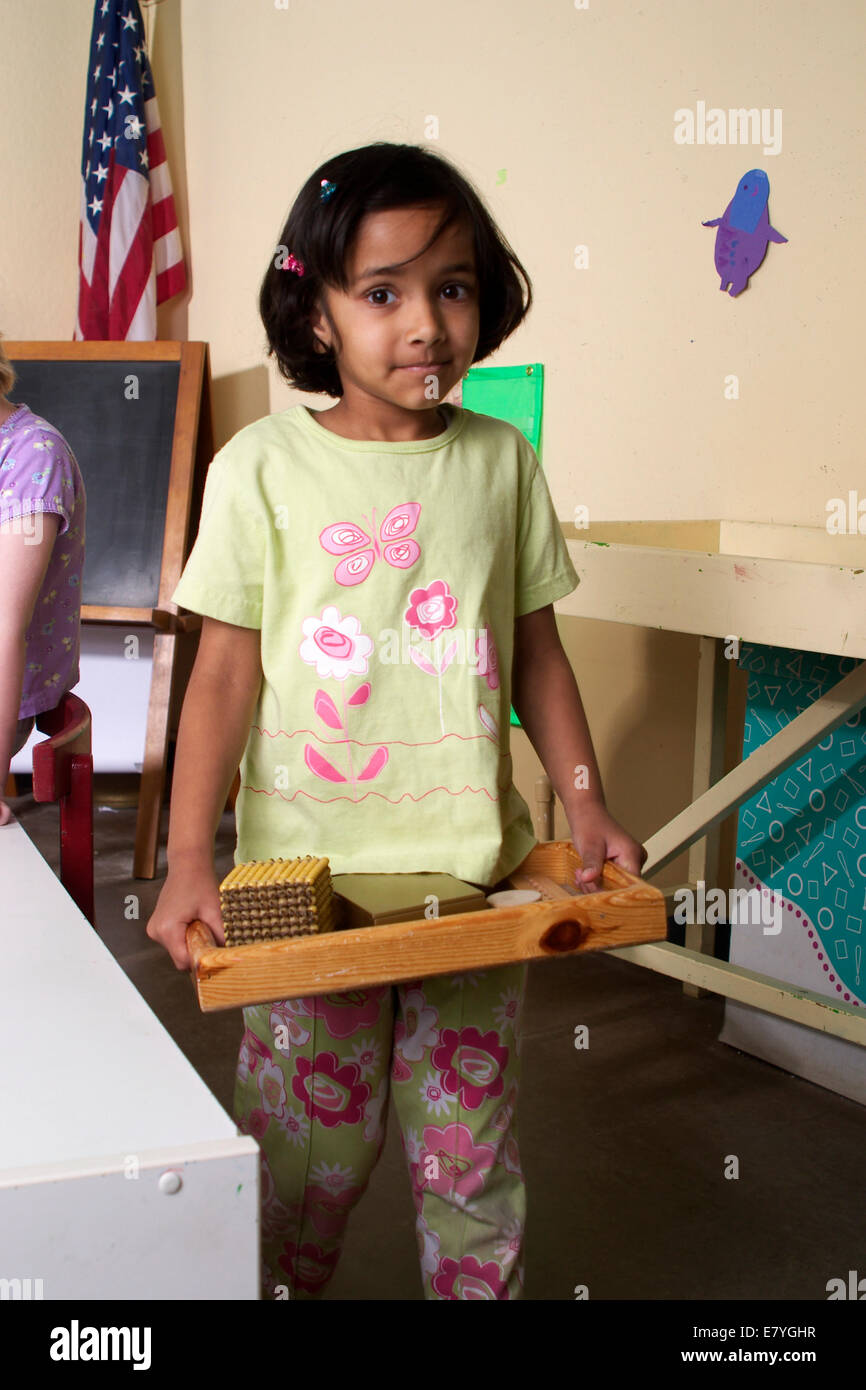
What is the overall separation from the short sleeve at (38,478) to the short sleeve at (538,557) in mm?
649

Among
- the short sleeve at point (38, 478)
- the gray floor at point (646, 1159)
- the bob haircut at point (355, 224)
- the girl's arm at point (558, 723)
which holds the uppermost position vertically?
the bob haircut at point (355, 224)

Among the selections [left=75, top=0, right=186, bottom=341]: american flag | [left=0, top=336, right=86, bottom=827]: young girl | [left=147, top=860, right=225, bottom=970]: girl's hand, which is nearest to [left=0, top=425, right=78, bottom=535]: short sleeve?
[left=0, top=336, right=86, bottom=827]: young girl

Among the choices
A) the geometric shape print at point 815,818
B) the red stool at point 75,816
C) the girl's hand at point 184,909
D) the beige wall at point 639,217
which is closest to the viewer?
the girl's hand at point 184,909

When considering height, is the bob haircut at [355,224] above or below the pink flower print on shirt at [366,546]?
above

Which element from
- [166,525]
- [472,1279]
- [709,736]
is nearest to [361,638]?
[472,1279]

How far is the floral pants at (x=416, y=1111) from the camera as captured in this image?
3.46 feet

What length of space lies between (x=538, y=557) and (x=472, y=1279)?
0.62 meters

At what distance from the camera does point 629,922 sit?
2.91 ft

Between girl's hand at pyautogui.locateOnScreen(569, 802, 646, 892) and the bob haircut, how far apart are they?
457 mm

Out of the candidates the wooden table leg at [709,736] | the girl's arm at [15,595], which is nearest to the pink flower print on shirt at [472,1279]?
the girl's arm at [15,595]

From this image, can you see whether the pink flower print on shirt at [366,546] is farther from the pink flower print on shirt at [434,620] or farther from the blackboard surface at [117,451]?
the blackboard surface at [117,451]

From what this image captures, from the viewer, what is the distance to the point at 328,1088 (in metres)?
1.07

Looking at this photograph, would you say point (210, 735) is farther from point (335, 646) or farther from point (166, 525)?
point (166, 525)

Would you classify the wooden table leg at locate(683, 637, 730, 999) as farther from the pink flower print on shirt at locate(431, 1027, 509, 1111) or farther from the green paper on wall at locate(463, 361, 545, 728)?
the pink flower print on shirt at locate(431, 1027, 509, 1111)
